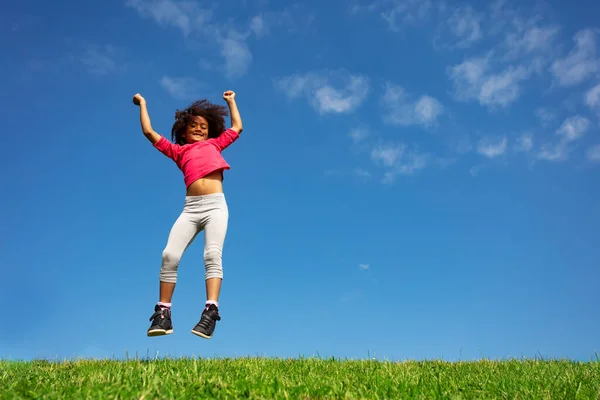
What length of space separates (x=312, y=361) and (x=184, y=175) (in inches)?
110

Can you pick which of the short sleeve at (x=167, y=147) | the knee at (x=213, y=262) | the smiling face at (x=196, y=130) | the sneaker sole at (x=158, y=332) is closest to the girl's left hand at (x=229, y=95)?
the smiling face at (x=196, y=130)

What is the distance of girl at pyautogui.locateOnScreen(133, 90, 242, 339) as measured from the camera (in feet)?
21.1

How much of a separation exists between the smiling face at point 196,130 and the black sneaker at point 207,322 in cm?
238

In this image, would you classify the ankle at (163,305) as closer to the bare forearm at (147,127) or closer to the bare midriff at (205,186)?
the bare midriff at (205,186)

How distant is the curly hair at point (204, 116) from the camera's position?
306 inches

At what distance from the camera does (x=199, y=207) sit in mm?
6777

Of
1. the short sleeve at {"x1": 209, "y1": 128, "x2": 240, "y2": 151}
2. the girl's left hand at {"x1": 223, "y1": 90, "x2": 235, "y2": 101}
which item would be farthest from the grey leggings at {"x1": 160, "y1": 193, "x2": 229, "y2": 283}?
the girl's left hand at {"x1": 223, "y1": 90, "x2": 235, "y2": 101}

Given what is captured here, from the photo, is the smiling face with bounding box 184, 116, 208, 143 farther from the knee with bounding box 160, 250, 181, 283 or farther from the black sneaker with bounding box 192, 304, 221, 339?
the black sneaker with bounding box 192, 304, 221, 339

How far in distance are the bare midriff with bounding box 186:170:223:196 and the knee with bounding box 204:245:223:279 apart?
701 mm

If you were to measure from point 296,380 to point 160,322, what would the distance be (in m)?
2.16

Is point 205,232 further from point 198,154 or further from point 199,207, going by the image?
point 198,154

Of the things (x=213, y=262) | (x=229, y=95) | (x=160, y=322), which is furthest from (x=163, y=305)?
(x=229, y=95)

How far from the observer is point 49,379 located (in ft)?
15.9

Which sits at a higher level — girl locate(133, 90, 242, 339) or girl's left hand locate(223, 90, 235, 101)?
girl's left hand locate(223, 90, 235, 101)
